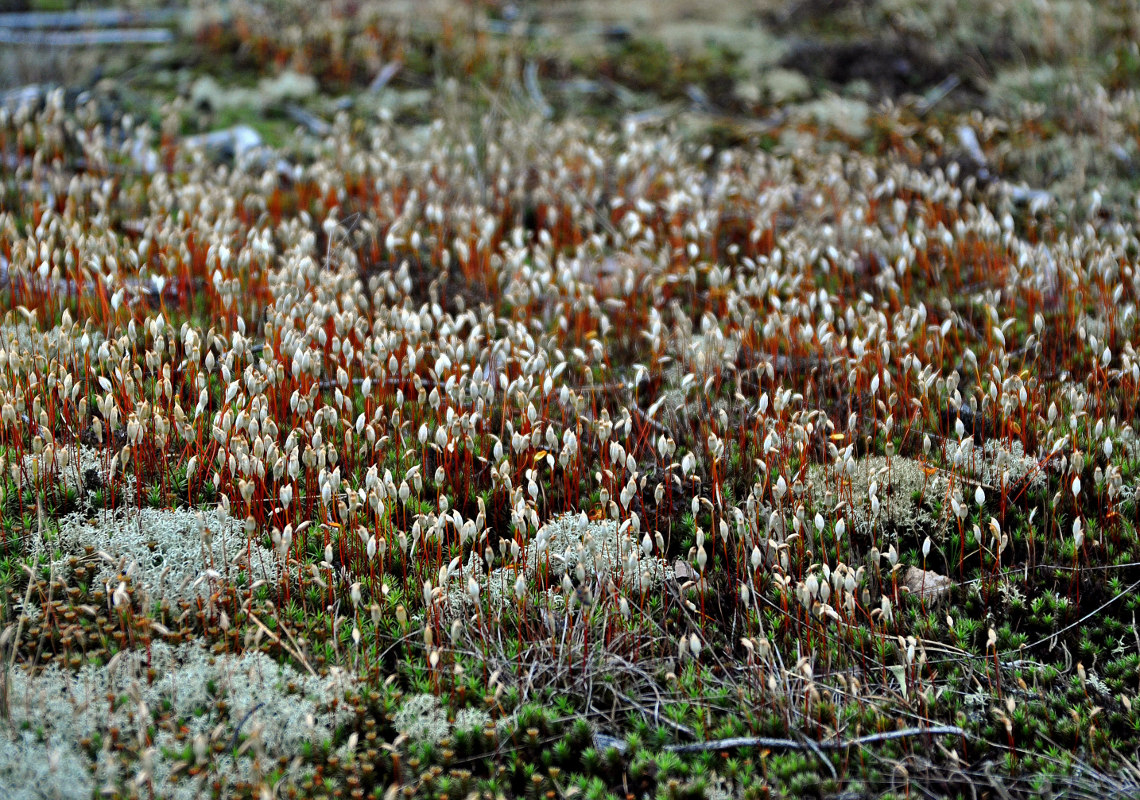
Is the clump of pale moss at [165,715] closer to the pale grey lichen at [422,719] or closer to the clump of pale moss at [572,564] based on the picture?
the pale grey lichen at [422,719]

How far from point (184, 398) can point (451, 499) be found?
1.43 m

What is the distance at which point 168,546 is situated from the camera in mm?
3479

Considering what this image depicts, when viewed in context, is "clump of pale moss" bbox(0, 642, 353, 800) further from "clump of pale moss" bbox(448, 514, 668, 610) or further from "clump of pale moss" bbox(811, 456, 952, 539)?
"clump of pale moss" bbox(811, 456, 952, 539)

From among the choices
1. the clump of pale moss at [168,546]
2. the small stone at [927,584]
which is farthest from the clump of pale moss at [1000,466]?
the clump of pale moss at [168,546]

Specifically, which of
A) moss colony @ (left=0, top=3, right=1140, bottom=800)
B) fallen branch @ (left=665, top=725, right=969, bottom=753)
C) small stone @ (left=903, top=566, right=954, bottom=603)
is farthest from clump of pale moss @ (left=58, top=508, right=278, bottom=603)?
small stone @ (left=903, top=566, right=954, bottom=603)

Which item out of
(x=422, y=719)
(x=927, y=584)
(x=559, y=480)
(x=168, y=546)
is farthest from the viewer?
(x=559, y=480)

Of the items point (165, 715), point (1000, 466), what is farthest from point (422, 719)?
point (1000, 466)

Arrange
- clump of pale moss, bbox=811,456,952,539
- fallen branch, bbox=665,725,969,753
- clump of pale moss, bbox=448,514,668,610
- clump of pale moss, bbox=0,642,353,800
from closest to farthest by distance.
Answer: clump of pale moss, bbox=0,642,353,800 < fallen branch, bbox=665,725,969,753 < clump of pale moss, bbox=448,514,668,610 < clump of pale moss, bbox=811,456,952,539

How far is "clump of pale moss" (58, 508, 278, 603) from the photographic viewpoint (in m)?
3.31

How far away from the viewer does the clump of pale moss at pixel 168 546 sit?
331 centimetres

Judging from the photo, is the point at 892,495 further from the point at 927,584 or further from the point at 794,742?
the point at 794,742

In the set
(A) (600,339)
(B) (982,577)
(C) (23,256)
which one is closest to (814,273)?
(A) (600,339)

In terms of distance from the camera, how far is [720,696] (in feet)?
9.97

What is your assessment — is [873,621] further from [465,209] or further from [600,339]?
[465,209]
